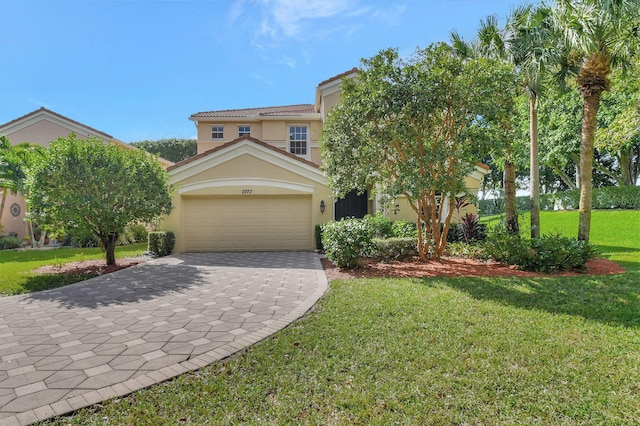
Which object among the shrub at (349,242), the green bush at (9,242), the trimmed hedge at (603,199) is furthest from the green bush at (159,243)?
the trimmed hedge at (603,199)

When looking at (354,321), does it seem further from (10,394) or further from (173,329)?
(10,394)

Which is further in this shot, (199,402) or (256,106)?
(256,106)

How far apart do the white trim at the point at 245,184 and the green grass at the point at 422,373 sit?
30.2ft

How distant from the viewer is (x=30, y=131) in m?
20.2

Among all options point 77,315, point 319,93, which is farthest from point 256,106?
point 77,315

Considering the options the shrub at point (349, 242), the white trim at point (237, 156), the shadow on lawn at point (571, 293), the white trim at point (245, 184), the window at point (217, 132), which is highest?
the window at point (217, 132)

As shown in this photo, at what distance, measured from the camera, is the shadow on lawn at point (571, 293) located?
17.9 ft

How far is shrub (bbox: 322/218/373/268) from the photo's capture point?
921 centimetres

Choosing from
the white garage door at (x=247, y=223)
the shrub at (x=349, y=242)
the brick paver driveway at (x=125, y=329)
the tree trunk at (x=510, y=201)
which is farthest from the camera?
the white garage door at (x=247, y=223)

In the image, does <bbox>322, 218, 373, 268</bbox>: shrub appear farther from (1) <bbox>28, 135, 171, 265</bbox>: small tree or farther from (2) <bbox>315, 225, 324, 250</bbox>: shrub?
(1) <bbox>28, 135, 171, 265</bbox>: small tree

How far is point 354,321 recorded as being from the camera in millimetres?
5047

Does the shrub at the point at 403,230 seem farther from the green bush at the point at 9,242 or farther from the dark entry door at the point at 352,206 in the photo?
the green bush at the point at 9,242

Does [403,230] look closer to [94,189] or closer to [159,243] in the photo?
[159,243]

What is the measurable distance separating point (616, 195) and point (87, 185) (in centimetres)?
3123
